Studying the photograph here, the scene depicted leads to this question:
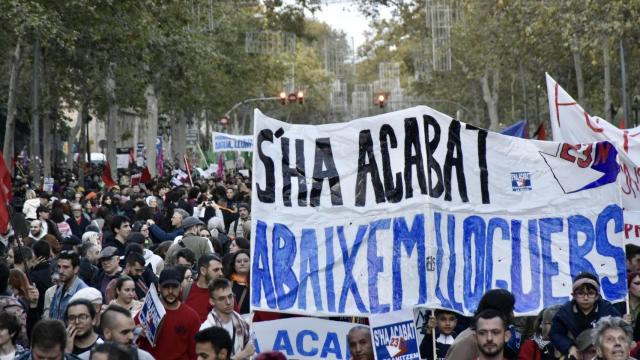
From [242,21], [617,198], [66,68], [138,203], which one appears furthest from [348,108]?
[617,198]

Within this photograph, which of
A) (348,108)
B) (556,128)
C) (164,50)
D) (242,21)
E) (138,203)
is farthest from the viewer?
(348,108)

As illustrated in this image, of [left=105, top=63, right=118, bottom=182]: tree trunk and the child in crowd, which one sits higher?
[left=105, top=63, right=118, bottom=182]: tree trunk

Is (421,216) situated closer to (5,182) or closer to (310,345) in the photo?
(310,345)

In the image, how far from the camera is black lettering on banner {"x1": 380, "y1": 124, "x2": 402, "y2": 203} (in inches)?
345

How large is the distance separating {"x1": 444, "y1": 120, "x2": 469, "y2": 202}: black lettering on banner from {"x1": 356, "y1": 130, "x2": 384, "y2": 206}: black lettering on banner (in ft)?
1.36

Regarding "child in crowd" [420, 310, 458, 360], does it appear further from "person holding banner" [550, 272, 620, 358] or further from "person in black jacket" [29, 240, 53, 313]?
"person in black jacket" [29, 240, 53, 313]

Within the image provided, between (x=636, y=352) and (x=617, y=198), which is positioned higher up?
(x=617, y=198)

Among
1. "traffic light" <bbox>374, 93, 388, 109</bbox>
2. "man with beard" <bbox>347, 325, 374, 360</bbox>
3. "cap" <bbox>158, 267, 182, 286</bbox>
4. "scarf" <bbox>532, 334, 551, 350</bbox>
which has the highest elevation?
"traffic light" <bbox>374, 93, 388, 109</bbox>

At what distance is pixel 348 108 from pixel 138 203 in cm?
15299

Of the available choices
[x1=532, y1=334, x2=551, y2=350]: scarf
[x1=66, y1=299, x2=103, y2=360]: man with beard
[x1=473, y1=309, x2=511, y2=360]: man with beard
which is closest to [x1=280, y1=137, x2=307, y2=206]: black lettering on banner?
Answer: [x1=66, y1=299, x2=103, y2=360]: man with beard

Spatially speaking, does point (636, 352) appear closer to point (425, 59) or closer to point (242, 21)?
point (242, 21)

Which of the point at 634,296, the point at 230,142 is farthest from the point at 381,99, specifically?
the point at 634,296

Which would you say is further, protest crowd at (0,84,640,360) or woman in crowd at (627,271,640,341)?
woman in crowd at (627,271,640,341)

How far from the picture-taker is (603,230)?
29.7ft
